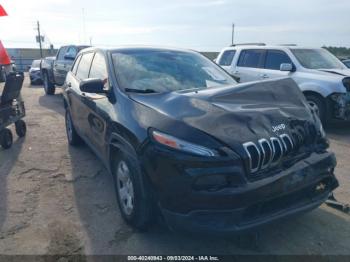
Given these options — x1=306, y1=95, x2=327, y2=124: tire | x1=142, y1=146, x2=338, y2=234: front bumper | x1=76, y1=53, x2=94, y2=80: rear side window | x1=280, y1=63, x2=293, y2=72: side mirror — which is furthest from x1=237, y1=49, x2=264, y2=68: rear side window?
x1=142, y1=146, x2=338, y2=234: front bumper

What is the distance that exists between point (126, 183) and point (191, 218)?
36.0 inches

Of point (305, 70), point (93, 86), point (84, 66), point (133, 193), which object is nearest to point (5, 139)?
point (84, 66)

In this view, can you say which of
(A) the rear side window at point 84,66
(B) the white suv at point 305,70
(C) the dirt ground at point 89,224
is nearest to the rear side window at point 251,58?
(B) the white suv at point 305,70

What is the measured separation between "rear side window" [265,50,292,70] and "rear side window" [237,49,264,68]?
0.23m

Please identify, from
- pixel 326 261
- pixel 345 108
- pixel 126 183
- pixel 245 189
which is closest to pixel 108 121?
pixel 126 183

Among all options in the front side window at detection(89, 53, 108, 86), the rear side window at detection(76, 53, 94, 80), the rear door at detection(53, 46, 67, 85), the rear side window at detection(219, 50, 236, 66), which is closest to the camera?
the front side window at detection(89, 53, 108, 86)

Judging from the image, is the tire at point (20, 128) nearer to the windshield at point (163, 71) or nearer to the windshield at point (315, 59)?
the windshield at point (163, 71)

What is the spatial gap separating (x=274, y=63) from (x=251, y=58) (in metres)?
0.75

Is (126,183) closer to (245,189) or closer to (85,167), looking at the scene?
(245,189)

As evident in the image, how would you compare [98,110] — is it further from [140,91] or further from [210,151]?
[210,151]

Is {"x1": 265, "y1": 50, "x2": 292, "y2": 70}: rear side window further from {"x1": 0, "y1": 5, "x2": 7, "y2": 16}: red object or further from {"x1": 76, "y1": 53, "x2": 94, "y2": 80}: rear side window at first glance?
{"x1": 0, "y1": 5, "x2": 7, "y2": 16}: red object

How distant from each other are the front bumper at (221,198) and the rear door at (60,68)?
33.7 feet

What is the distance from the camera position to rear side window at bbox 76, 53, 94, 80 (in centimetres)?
514

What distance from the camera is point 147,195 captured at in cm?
293
